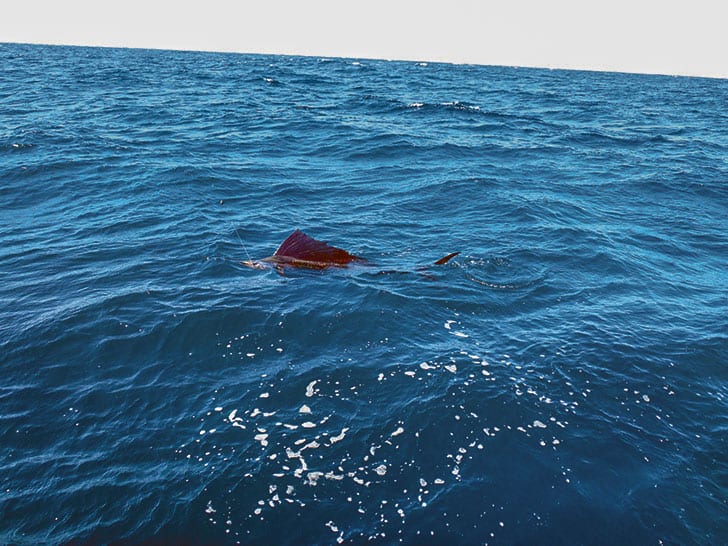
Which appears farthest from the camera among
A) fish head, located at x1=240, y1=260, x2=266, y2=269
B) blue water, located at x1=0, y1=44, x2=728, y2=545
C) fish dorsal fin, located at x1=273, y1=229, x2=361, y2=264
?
fish dorsal fin, located at x1=273, y1=229, x2=361, y2=264

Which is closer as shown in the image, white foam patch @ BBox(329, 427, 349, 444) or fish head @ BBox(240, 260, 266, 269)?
white foam patch @ BBox(329, 427, 349, 444)

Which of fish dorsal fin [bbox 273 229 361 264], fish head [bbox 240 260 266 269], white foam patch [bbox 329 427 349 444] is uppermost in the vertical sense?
fish dorsal fin [bbox 273 229 361 264]

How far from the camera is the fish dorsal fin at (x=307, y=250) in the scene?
1112 centimetres

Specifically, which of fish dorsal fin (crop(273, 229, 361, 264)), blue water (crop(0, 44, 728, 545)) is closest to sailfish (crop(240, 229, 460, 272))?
fish dorsal fin (crop(273, 229, 361, 264))

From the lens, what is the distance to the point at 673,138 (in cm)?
2762

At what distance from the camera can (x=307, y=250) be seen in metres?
11.2

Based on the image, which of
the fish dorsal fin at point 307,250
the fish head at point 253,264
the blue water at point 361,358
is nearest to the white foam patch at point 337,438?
the blue water at point 361,358

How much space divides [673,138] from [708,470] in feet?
88.2

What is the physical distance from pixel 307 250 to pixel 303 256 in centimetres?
17

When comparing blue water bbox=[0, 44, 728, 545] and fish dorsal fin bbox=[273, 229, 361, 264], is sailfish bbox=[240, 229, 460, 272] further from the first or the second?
blue water bbox=[0, 44, 728, 545]

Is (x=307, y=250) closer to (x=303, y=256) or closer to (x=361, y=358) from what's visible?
(x=303, y=256)

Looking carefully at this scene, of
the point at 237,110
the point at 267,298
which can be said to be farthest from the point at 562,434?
the point at 237,110

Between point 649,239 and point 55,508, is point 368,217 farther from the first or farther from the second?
point 55,508

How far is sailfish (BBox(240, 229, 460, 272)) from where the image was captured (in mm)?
11031
